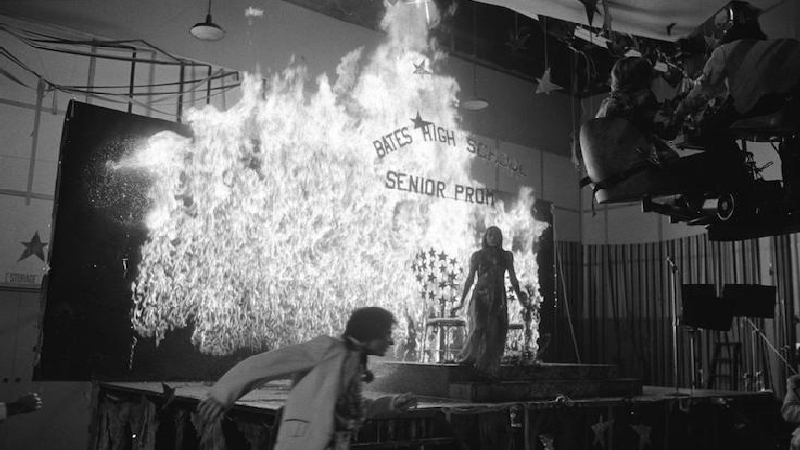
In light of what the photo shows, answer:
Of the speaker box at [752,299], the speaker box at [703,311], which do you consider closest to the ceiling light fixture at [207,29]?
the speaker box at [703,311]

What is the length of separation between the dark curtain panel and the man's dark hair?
8.11 metres

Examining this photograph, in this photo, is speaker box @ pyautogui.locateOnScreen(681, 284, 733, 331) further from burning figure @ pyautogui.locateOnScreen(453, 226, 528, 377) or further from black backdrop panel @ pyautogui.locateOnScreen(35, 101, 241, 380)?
black backdrop panel @ pyautogui.locateOnScreen(35, 101, 241, 380)

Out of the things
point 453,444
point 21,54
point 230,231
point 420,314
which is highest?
point 21,54

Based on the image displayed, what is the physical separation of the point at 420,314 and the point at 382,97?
11.8ft

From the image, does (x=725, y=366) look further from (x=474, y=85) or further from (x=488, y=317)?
(x=474, y=85)

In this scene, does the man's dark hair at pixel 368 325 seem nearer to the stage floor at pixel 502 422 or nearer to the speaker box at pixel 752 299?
the stage floor at pixel 502 422

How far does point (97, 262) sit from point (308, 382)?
565 cm

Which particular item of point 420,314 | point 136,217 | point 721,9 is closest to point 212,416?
point 721,9

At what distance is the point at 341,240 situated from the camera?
10102 mm

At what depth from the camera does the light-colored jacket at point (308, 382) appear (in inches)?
112

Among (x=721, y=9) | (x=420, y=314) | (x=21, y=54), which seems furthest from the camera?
(x=420, y=314)

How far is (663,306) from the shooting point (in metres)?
13.2

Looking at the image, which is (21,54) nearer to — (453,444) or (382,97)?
(382,97)

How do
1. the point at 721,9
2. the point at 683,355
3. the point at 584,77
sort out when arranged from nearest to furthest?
the point at 721,9
the point at 683,355
the point at 584,77
